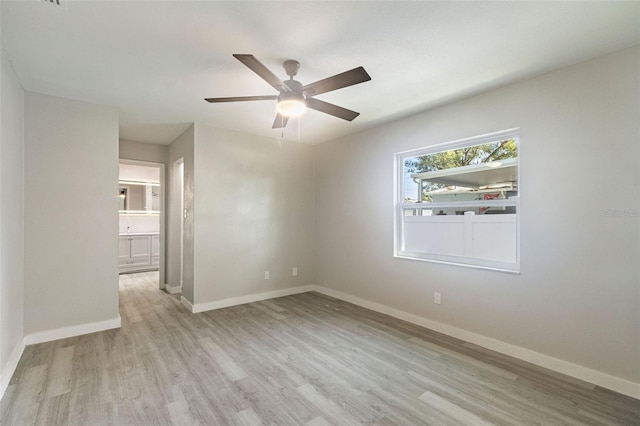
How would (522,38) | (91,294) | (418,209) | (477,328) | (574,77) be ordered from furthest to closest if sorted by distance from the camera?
(418,209) → (91,294) → (477,328) → (574,77) → (522,38)

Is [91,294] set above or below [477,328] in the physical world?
above

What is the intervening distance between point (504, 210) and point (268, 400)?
8.95ft

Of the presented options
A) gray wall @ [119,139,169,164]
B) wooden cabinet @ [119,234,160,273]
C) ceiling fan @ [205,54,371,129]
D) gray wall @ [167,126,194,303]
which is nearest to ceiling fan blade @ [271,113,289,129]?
ceiling fan @ [205,54,371,129]

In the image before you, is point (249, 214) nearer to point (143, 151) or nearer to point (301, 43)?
point (143, 151)

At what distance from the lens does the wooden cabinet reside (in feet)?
21.4

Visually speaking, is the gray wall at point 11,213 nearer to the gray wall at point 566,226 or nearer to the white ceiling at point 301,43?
the white ceiling at point 301,43

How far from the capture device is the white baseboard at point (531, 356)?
218cm

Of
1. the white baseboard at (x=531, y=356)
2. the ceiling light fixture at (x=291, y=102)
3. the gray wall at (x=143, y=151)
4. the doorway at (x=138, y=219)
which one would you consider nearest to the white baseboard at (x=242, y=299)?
the white baseboard at (x=531, y=356)

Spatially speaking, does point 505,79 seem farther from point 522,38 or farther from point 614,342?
point 614,342

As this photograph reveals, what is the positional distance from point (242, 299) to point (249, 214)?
1.26 metres

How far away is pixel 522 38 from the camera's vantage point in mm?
2070

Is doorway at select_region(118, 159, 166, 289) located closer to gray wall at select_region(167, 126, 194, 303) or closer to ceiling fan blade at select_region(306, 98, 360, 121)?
gray wall at select_region(167, 126, 194, 303)

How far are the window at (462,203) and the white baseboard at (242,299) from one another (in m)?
1.93

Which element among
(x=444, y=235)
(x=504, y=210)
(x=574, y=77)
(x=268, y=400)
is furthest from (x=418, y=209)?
(x=268, y=400)
